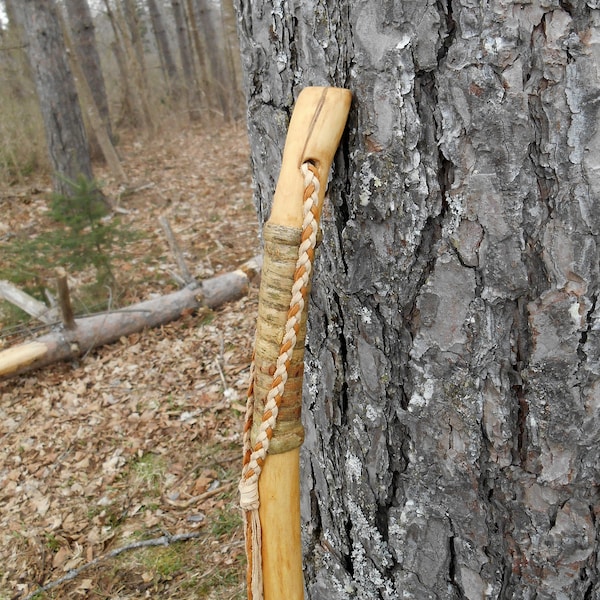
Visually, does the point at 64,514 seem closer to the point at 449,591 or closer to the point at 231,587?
the point at 231,587

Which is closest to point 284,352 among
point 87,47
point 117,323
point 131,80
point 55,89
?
point 117,323

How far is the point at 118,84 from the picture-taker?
44.9ft

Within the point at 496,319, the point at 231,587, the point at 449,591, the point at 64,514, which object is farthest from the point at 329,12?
the point at 64,514

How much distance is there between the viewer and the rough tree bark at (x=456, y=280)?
2.96 ft

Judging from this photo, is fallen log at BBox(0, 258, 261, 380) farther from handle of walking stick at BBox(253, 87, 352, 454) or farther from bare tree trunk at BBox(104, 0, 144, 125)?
bare tree trunk at BBox(104, 0, 144, 125)

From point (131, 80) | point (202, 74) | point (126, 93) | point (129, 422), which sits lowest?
point (129, 422)

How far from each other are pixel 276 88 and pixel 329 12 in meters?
0.21

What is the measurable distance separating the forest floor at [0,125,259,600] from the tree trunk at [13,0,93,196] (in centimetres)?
307

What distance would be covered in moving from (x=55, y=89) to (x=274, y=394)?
8.05 m

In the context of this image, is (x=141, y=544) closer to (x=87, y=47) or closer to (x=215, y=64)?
(x=87, y=47)

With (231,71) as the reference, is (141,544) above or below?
below

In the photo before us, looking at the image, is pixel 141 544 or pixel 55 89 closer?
pixel 141 544

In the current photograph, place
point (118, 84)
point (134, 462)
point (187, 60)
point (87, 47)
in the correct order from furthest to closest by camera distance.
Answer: point (187, 60) < point (118, 84) < point (87, 47) < point (134, 462)

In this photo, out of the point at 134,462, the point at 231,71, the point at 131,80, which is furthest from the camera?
the point at 231,71
